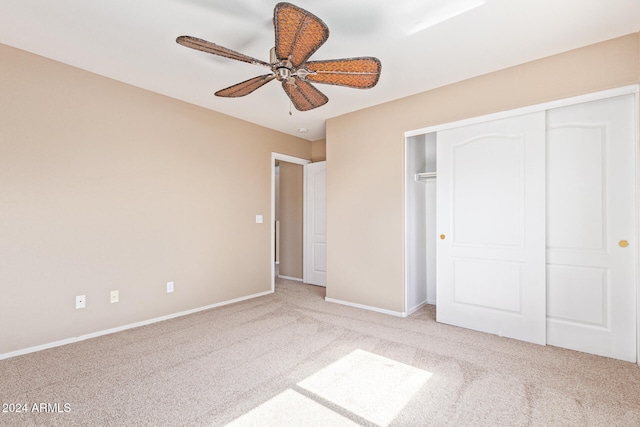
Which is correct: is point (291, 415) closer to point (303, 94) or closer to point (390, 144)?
point (303, 94)

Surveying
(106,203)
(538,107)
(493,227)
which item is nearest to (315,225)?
(493,227)

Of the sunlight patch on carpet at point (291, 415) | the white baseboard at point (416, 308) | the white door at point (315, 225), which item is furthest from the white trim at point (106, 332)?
the white baseboard at point (416, 308)

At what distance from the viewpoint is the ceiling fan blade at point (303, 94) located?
2238 mm

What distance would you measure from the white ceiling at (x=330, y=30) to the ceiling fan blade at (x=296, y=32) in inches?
17.4

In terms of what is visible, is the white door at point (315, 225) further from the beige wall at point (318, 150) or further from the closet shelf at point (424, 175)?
the closet shelf at point (424, 175)

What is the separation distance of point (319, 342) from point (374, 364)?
59 cm

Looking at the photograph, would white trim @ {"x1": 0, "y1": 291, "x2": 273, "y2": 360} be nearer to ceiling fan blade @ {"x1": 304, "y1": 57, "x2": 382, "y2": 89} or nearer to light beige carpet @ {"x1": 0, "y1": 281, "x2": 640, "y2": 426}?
light beige carpet @ {"x1": 0, "y1": 281, "x2": 640, "y2": 426}

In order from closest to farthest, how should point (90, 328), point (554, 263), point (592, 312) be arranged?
point (592, 312) → point (554, 263) → point (90, 328)

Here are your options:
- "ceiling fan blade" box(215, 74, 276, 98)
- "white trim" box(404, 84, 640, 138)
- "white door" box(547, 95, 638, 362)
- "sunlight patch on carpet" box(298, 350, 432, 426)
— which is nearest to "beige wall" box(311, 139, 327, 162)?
"white trim" box(404, 84, 640, 138)

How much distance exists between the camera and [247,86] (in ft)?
7.45

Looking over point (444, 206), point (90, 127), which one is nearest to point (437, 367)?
point (444, 206)

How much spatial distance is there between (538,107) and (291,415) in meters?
3.12

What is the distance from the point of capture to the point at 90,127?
2910 millimetres

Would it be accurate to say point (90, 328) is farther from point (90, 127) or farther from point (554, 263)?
point (554, 263)
